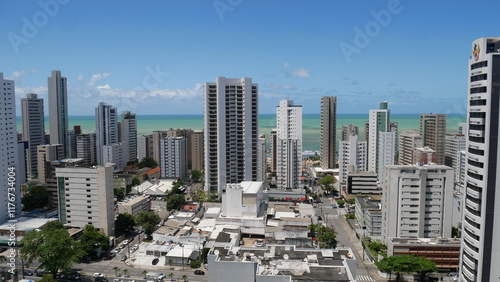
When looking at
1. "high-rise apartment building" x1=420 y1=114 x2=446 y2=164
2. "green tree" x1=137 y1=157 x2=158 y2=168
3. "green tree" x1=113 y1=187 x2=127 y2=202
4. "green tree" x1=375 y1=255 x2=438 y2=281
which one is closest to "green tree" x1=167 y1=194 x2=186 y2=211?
"green tree" x1=113 y1=187 x2=127 y2=202

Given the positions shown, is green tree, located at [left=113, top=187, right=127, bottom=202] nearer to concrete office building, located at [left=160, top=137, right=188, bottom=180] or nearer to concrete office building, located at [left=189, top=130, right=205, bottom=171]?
concrete office building, located at [left=160, top=137, right=188, bottom=180]

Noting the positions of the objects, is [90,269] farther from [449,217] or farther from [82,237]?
[449,217]

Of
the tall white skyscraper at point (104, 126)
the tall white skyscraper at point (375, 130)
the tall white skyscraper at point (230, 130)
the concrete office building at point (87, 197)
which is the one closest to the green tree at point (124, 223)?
the concrete office building at point (87, 197)

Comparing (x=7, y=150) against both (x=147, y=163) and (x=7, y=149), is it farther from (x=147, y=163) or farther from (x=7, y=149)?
(x=147, y=163)

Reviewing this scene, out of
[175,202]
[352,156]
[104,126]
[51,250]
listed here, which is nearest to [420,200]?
[175,202]

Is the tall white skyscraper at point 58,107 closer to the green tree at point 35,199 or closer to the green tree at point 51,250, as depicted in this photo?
the green tree at point 35,199

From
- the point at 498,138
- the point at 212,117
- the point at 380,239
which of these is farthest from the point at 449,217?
the point at 212,117
